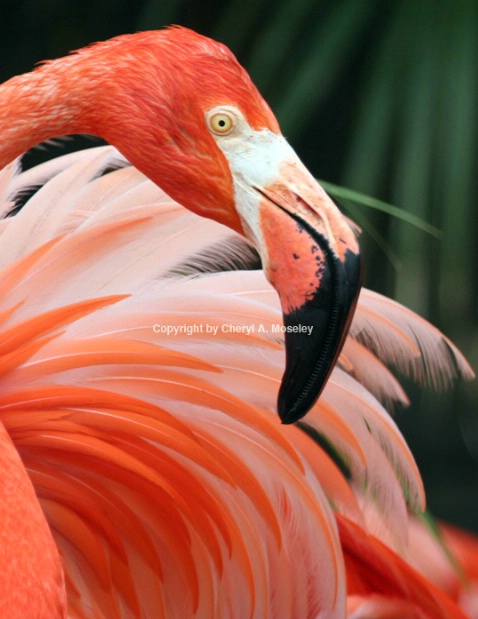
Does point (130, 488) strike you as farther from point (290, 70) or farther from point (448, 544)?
point (290, 70)

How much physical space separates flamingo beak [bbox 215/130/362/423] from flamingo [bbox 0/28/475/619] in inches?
1.4

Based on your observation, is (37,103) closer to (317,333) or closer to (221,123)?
(221,123)

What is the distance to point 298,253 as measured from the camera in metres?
0.75

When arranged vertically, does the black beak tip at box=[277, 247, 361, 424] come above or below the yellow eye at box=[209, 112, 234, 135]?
below

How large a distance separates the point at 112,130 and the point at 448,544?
39.8 inches

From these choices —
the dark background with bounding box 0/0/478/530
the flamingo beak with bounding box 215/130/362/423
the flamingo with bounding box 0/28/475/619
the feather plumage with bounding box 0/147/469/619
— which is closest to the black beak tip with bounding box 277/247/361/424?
the flamingo beak with bounding box 215/130/362/423

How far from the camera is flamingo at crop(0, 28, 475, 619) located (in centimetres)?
84

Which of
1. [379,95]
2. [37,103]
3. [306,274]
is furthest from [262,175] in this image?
[379,95]

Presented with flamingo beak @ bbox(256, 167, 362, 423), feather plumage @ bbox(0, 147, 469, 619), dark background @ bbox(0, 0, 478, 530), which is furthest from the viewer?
dark background @ bbox(0, 0, 478, 530)

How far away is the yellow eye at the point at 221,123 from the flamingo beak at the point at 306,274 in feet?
0.27

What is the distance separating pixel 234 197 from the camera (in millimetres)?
816

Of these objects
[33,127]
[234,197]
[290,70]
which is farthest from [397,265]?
[33,127]

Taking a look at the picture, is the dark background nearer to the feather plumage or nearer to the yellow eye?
the feather plumage

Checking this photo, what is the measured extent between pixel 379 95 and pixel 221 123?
66 centimetres
